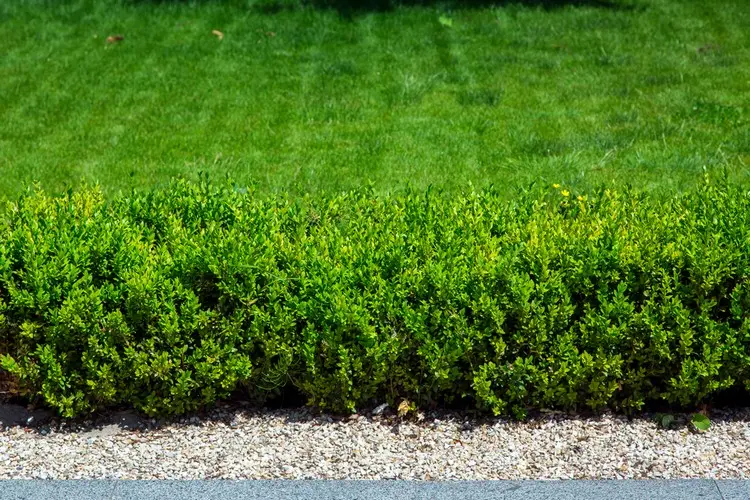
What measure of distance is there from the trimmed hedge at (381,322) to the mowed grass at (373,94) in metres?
1.45

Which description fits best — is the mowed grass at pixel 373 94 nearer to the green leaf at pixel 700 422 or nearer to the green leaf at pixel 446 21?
the green leaf at pixel 446 21

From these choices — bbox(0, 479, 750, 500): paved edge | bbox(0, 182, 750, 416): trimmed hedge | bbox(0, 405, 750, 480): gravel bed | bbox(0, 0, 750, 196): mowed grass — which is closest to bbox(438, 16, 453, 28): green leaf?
bbox(0, 0, 750, 196): mowed grass

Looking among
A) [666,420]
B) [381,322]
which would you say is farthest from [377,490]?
[666,420]

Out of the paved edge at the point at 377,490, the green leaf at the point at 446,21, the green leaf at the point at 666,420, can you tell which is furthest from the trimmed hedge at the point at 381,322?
the green leaf at the point at 446,21

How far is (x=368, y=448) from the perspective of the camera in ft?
13.1

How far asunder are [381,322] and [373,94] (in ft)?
16.1

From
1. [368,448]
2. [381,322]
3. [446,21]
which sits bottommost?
[446,21]

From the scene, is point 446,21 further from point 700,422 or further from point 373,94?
point 700,422

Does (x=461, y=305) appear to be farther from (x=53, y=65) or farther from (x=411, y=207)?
(x=53, y=65)

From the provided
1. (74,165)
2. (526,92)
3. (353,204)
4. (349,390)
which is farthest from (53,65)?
(349,390)

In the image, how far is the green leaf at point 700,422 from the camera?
412cm

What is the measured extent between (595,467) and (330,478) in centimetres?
96

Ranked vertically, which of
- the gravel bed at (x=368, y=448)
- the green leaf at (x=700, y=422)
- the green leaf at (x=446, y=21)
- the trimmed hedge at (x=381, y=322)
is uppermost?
the trimmed hedge at (x=381, y=322)

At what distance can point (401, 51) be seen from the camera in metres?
10.1
